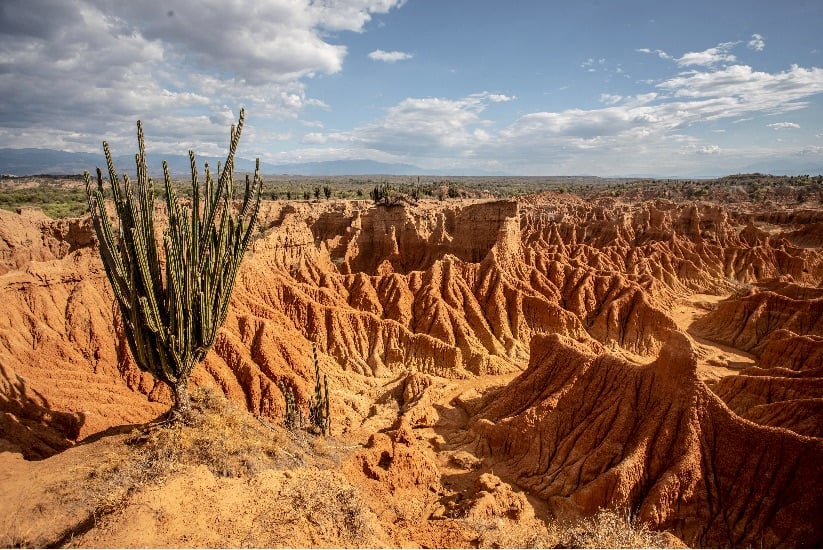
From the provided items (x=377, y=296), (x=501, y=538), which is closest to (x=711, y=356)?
(x=377, y=296)

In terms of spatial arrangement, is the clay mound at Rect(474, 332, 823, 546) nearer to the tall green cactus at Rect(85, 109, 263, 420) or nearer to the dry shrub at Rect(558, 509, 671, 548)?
the dry shrub at Rect(558, 509, 671, 548)

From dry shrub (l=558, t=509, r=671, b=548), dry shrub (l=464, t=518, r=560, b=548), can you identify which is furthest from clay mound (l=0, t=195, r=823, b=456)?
dry shrub (l=558, t=509, r=671, b=548)

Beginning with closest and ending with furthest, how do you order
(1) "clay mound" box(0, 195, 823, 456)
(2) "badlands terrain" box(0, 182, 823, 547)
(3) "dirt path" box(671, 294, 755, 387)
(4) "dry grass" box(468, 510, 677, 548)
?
(2) "badlands terrain" box(0, 182, 823, 547), (4) "dry grass" box(468, 510, 677, 548), (1) "clay mound" box(0, 195, 823, 456), (3) "dirt path" box(671, 294, 755, 387)

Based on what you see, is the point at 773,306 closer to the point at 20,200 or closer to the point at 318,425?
the point at 318,425

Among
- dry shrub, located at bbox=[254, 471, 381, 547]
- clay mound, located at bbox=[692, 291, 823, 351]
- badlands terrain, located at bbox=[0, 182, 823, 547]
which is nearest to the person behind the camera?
dry shrub, located at bbox=[254, 471, 381, 547]

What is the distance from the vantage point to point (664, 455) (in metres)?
16.8

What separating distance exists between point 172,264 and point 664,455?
17.8 meters

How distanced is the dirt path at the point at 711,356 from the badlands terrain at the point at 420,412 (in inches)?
11.6

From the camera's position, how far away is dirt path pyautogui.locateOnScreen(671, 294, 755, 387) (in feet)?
105

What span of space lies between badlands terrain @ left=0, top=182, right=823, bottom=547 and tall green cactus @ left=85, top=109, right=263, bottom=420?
219 centimetres

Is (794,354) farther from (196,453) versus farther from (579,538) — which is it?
(196,453)

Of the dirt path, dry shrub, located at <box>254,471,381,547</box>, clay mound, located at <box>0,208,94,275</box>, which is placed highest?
clay mound, located at <box>0,208,94,275</box>

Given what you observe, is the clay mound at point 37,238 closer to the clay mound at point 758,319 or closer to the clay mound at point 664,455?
the clay mound at point 664,455

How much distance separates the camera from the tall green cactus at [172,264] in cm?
1082
